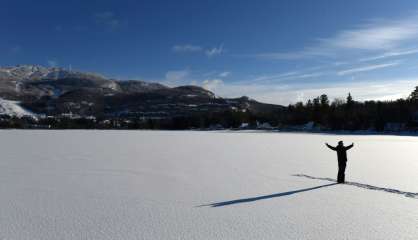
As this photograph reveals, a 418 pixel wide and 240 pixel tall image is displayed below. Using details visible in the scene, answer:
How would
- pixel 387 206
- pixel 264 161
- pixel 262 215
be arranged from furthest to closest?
pixel 264 161 → pixel 387 206 → pixel 262 215

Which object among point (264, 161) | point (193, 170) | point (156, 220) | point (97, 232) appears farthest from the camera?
point (264, 161)

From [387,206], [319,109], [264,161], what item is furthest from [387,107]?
[387,206]

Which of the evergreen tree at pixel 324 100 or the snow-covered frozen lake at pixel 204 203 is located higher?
the evergreen tree at pixel 324 100

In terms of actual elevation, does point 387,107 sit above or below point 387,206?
above

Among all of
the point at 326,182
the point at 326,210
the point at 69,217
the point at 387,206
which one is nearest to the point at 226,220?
the point at 326,210

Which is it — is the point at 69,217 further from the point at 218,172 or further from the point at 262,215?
the point at 218,172

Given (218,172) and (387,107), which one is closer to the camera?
(218,172)

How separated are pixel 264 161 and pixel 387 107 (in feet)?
257

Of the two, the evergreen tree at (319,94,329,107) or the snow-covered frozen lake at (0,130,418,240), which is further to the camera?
the evergreen tree at (319,94,329,107)

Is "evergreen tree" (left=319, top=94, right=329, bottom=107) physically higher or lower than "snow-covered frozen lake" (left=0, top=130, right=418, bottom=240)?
higher

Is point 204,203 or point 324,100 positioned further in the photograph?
point 324,100

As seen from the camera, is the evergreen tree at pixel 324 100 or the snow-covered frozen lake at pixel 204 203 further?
the evergreen tree at pixel 324 100

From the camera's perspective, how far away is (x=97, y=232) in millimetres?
6723

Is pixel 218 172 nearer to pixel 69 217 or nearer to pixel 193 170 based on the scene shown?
pixel 193 170
